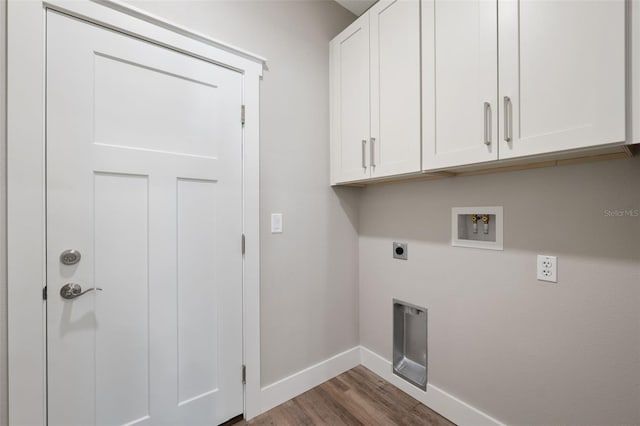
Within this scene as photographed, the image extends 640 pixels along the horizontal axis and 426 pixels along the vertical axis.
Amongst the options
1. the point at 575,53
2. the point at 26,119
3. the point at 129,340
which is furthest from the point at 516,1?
the point at 129,340

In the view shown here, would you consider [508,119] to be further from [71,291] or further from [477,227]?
[71,291]

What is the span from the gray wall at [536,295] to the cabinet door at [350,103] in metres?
0.42

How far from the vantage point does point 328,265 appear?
6.69 ft

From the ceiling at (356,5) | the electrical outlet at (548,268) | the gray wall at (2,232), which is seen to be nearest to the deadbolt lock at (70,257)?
the gray wall at (2,232)

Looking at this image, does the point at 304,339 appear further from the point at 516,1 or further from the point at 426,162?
the point at 516,1

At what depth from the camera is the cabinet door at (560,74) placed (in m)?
0.89

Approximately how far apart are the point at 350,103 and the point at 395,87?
0.38m

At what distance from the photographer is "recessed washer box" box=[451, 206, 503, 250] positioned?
56.5 inches

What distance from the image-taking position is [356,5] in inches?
80.7

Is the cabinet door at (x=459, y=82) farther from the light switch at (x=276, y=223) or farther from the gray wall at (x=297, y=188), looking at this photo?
the light switch at (x=276, y=223)

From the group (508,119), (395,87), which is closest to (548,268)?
(508,119)

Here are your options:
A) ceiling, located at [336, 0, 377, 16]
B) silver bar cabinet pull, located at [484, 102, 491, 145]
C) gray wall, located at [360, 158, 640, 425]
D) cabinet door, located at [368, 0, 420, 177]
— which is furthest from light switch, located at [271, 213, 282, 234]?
ceiling, located at [336, 0, 377, 16]

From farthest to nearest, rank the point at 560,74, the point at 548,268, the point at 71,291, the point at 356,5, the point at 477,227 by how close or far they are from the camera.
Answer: the point at 356,5, the point at 477,227, the point at 548,268, the point at 71,291, the point at 560,74

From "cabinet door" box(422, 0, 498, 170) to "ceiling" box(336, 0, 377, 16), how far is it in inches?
30.3
